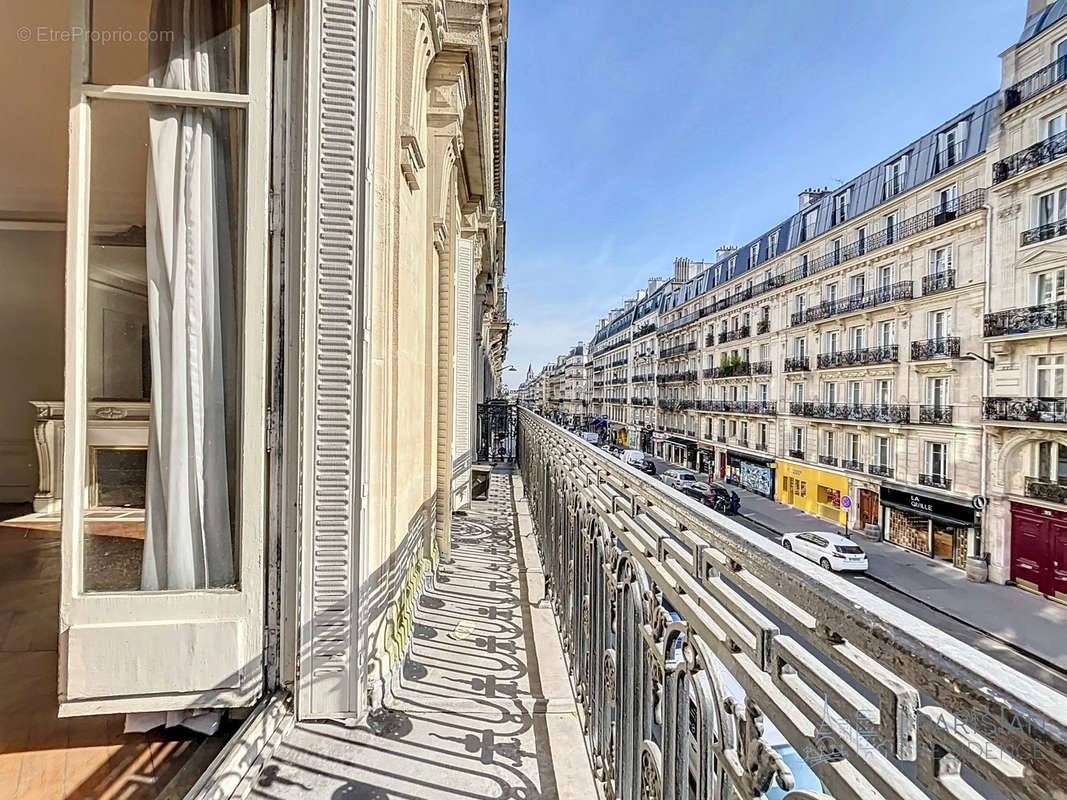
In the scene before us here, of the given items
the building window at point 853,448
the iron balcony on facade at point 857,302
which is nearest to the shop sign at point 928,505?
the building window at point 853,448

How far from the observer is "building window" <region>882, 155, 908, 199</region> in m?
18.1

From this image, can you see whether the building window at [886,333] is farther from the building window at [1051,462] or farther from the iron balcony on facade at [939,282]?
the building window at [1051,462]

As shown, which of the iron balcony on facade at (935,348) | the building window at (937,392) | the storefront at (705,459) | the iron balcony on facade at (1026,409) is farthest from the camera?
the storefront at (705,459)

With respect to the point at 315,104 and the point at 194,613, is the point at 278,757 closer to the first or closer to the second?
the point at 194,613

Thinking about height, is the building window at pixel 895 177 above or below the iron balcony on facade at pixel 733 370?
above

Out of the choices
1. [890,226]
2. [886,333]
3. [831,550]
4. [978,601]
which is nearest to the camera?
[978,601]

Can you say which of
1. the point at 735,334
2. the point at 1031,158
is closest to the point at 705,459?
the point at 735,334

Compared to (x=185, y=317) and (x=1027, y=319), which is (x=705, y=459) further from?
(x=185, y=317)

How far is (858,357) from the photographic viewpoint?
61.9 feet

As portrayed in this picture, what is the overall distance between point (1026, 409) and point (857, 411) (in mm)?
5829

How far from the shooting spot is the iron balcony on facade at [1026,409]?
12.4 metres

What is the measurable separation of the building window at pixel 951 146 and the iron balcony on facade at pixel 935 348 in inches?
225

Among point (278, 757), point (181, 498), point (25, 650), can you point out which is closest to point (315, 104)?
point (181, 498)

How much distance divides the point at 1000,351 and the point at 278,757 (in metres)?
18.8
